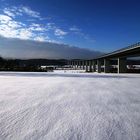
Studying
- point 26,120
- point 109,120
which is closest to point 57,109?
point 26,120

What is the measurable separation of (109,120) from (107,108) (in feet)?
5.40

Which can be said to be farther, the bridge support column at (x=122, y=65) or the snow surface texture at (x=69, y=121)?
the bridge support column at (x=122, y=65)

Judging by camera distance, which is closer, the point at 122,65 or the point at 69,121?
the point at 69,121

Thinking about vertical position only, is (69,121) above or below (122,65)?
below

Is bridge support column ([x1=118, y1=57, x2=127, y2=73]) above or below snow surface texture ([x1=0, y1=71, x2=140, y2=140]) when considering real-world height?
above

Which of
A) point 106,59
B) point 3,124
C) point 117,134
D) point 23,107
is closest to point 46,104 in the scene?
point 23,107

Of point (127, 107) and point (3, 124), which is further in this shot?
point (127, 107)

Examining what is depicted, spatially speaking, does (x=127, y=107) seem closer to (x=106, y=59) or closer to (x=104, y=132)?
(x=104, y=132)

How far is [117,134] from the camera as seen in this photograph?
514 cm

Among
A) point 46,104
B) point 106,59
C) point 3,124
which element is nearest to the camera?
point 3,124

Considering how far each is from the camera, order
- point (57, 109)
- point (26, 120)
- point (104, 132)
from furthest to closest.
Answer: point (57, 109), point (26, 120), point (104, 132)

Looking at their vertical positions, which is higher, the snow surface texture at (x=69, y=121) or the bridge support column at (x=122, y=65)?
the bridge support column at (x=122, y=65)

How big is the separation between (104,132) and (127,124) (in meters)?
1.06

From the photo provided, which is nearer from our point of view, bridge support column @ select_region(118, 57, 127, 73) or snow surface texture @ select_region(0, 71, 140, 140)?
snow surface texture @ select_region(0, 71, 140, 140)
